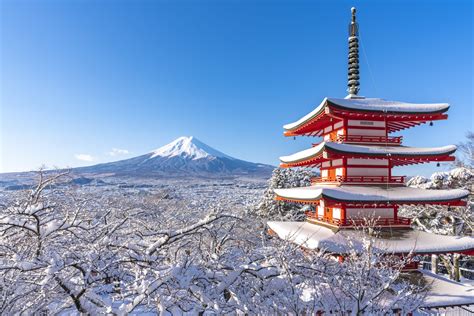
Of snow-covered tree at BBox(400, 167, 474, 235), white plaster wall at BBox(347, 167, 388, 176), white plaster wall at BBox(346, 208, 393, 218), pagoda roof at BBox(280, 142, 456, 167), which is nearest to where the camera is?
pagoda roof at BBox(280, 142, 456, 167)

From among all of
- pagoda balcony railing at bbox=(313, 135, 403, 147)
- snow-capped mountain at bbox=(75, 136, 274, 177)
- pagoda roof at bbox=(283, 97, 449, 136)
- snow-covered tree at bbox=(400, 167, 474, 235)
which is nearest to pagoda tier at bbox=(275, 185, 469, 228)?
pagoda balcony railing at bbox=(313, 135, 403, 147)

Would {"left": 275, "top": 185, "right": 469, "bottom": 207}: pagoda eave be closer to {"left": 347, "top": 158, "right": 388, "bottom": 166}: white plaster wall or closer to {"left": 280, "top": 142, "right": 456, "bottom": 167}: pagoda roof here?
{"left": 347, "top": 158, "right": 388, "bottom": 166}: white plaster wall

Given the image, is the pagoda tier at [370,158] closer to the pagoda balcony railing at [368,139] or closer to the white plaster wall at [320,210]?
the pagoda balcony railing at [368,139]

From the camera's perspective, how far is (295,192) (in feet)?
40.4

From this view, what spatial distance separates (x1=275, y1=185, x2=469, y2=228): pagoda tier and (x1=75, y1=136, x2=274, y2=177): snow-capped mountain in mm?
87623

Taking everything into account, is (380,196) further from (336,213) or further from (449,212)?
(449,212)

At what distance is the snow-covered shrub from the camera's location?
25969 millimetres

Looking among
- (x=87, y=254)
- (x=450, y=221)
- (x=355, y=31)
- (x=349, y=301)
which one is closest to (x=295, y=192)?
(x=349, y=301)

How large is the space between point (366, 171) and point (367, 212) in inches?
61.1

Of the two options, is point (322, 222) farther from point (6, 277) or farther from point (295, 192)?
point (6, 277)

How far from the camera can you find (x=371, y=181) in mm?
11047

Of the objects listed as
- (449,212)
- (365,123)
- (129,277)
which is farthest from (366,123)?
(449,212)

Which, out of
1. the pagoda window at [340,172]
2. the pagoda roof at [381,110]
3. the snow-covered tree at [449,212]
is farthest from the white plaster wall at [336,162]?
the snow-covered tree at [449,212]

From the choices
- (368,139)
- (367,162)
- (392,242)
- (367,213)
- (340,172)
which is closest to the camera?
(392,242)
